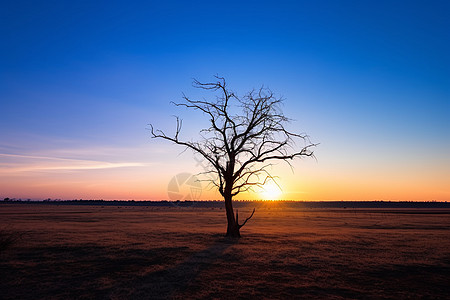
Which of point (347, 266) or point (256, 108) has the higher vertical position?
point (256, 108)

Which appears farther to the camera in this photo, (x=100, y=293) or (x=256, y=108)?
(x=256, y=108)

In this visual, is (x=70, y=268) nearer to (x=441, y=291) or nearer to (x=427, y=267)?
(x=441, y=291)

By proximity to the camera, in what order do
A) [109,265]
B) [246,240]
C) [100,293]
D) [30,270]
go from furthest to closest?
[246,240] → [109,265] → [30,270] → [100,293]

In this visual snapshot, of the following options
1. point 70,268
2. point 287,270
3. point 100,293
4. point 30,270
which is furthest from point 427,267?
point 30,270

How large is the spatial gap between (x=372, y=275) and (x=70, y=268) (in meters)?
10.0

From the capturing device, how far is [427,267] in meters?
11.7

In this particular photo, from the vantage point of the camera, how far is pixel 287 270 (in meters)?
11.2

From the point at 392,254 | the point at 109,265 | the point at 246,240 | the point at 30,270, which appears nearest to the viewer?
the point at 30,270

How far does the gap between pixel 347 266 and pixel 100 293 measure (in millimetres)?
8397

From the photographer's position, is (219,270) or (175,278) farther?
(219,270)

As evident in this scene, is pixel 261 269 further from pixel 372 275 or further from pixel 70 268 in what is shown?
pixel 70 268

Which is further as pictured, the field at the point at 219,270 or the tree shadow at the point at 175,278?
the field at the point at 219,270

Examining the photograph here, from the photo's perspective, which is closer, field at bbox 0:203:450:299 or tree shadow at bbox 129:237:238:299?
tree shadow at bbox 129:237:238:299

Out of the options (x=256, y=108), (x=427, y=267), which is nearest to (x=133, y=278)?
(x=427, y=267)
